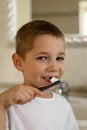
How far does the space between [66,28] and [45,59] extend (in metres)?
0.57

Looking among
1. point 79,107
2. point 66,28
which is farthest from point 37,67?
point 66,28

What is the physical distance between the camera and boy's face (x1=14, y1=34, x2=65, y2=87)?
616 mm

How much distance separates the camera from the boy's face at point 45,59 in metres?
A: 0.62

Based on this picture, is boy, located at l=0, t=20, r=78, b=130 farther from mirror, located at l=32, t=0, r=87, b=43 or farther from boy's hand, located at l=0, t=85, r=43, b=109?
mirror, located at l=32, t=0, r=87, b=43

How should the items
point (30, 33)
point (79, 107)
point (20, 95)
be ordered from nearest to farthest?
1. point (20, 95)
2. point (30, 33)
3. point (79, 107)

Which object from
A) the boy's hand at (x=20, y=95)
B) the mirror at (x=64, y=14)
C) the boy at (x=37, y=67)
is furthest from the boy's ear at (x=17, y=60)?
the mirror at (x=64, y=14)

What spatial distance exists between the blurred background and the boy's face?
0.46 meters

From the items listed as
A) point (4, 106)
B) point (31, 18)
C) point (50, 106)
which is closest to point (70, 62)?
point (31, 18)

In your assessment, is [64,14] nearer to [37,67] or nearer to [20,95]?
[37,67]

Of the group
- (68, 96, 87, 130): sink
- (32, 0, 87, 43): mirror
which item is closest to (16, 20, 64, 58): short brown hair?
(68, 96, 87, 130): sink

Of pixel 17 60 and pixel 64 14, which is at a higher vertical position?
pixel 64 14

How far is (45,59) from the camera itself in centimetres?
62

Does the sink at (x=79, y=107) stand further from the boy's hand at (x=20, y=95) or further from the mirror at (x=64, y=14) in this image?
the boy's hand at (x=20, y=95)

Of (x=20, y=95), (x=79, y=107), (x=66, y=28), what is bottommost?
(x=79, y=107)
